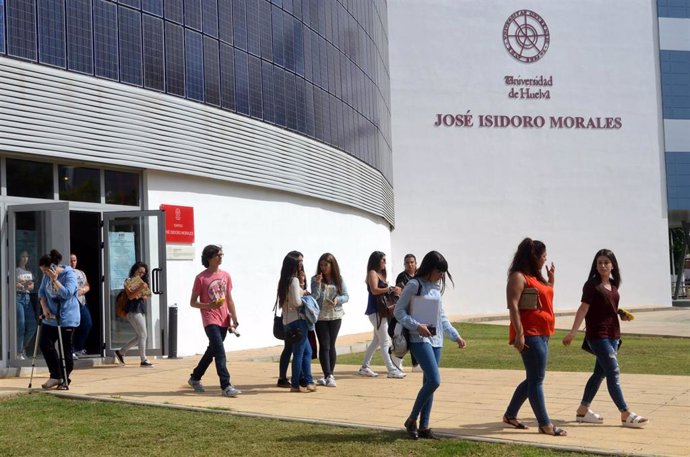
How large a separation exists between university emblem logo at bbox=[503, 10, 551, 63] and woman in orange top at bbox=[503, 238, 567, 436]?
94.8 feet

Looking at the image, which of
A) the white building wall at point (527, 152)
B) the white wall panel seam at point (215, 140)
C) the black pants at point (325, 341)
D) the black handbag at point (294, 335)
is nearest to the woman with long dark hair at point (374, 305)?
the black pants at point (325, 341)

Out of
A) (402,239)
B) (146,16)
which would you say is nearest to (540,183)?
(402,239)

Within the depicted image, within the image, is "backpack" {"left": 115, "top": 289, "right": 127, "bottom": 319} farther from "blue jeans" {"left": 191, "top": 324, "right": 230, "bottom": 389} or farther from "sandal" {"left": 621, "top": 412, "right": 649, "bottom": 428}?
"sandal" {"left": 621, "top": 412, "right": 649, "bottom": 428}

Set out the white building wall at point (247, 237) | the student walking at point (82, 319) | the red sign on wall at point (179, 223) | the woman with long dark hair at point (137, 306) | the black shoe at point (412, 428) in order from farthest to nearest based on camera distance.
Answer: the white building wall at point (247, 237), the red sign on wall at point (179, 223), the woman with long dark hair at point (137, 306), the student walking at point (82, 319), the black shoe at point (412, 428)

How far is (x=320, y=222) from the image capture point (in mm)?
22578

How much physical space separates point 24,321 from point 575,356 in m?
9.67

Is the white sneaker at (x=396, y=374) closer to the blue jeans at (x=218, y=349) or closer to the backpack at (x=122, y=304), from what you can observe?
the blue jeans at (x=218, y=349)

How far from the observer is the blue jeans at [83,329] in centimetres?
1412

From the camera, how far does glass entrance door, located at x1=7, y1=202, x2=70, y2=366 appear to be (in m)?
13.3

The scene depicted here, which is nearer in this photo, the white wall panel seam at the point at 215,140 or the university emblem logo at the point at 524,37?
the white wall panel seam at the point at 215,140

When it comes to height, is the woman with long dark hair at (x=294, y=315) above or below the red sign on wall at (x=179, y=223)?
below

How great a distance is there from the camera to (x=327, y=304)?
1188 centimetres

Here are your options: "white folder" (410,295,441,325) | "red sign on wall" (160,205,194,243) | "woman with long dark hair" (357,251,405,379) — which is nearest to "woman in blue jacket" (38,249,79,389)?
"woman with long dark hair" (357,251,405,379)

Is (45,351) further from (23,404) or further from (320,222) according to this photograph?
(320,222)
